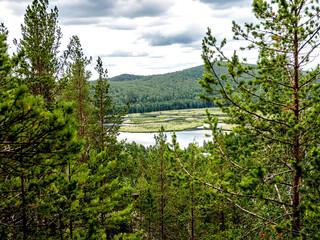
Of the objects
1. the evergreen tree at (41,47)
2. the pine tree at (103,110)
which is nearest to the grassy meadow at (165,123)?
the pine tree at (103,110)


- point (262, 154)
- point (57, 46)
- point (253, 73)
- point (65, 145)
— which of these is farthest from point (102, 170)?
point (57, 46)

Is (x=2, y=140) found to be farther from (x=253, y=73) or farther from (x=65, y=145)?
(x=253, y=73)

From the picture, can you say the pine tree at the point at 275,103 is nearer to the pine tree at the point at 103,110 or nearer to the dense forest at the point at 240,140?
the dense forest at the point at 240,140

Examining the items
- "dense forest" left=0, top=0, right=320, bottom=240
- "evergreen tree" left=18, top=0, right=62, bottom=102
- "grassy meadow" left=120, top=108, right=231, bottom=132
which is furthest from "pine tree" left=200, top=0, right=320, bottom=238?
"grassy meadow" left=120, top=108, right=231, bottom=132

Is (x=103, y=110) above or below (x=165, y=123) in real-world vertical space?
above

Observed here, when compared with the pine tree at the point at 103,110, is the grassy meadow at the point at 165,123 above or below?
below

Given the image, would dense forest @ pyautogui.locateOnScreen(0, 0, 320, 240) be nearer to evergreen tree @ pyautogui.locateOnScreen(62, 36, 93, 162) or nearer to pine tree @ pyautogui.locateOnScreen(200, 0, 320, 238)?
pine tree @ pyautogui.locateOnScreen(200, 0, 320, 238)

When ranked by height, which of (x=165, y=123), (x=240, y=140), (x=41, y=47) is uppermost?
(x=41, y=47)

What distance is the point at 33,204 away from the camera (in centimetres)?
529

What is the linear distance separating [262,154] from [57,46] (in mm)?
10090

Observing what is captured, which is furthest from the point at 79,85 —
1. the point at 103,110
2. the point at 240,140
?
the point at 240,140

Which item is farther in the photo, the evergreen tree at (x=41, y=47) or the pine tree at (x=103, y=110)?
the pine tree at (x=103, y=110)

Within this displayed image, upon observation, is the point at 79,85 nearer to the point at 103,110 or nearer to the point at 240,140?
the point at 103,110

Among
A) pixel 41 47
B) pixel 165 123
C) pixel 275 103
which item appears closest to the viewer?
pixel 275 103
